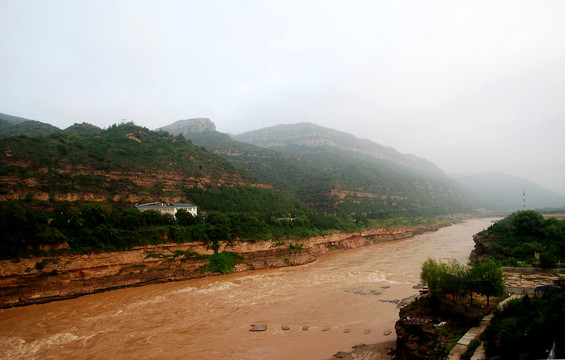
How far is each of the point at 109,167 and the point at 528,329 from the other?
5377 cm

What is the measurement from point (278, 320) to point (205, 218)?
25.7 m

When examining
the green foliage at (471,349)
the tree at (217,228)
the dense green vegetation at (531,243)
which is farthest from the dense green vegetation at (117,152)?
the dense green vegetation at (531,243)

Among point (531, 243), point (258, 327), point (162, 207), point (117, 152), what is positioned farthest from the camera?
point (117, 152)

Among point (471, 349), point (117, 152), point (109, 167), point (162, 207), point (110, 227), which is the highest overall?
point (117, 152)

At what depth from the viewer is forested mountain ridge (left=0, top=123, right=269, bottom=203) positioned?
38.4 m

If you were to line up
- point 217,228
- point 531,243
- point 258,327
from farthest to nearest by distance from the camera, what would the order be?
point 217,228
point 531,243
point 258,327

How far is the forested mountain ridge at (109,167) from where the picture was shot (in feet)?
126

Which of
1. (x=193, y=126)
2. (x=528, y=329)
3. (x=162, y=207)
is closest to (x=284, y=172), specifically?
(x=162, y=207)

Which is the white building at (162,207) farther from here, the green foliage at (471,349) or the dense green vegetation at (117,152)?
the green foliage at (471,349)

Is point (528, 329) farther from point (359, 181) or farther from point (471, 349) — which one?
point (359, 181)

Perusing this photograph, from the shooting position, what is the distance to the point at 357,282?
32.2 metres

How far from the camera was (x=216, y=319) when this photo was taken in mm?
22781

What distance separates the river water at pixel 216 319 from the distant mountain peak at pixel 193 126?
124143 millimetres

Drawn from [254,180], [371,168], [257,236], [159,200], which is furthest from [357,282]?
[371,168]
